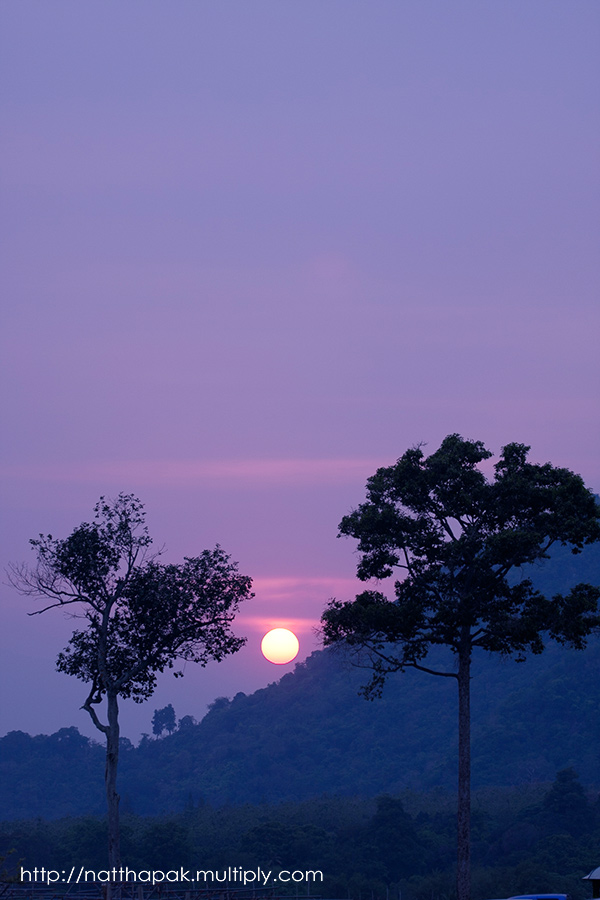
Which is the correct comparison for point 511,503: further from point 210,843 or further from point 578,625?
point 210,843

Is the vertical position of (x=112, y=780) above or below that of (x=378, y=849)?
above

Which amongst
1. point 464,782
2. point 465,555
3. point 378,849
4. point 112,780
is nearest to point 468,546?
point 465,555

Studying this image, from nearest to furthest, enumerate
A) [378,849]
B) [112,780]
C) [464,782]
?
[464,782] → [112,780] → [378,849]

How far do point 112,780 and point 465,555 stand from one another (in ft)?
52.1

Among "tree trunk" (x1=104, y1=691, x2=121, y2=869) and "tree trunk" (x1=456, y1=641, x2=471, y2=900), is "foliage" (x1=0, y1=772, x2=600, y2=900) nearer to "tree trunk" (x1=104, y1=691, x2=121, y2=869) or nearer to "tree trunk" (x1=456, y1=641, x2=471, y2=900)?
"tree trunk" (x1=456, y1=641, x2=471, y2=900)

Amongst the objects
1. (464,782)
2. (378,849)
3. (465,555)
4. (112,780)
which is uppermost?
(465,555)

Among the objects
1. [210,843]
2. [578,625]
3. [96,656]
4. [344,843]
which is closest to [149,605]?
[96,656]

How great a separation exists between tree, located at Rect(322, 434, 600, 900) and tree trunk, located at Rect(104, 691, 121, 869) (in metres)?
9.23

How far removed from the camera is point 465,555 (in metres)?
40.0

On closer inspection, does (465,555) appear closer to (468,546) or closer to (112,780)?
(468,546)

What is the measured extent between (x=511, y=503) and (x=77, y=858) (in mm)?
99231

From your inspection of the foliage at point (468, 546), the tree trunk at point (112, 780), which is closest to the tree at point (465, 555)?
the foliage at point (468, 546)

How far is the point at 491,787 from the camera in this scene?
628 ft

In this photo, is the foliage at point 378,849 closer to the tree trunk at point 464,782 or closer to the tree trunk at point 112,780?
the tree trunk at point 464,782
